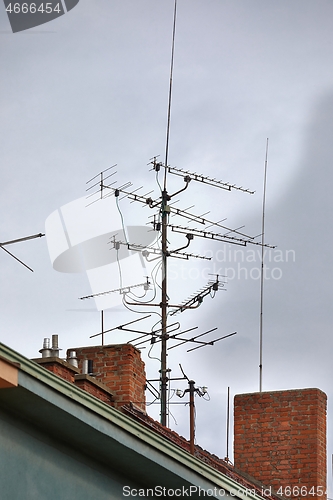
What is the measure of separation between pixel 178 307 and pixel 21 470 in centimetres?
1123

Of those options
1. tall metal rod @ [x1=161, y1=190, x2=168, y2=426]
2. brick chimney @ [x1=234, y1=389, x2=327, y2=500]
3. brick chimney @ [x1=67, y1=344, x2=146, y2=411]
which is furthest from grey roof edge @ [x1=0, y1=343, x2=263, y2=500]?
tall metal rod @ [x1=161, y1=190, x2=168, y2=426]

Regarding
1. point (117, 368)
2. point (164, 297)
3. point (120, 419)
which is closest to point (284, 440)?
point (117, 368)

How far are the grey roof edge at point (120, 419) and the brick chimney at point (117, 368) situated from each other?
435cm

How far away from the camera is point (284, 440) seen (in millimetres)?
16391

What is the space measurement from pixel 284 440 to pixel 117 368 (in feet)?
10.9

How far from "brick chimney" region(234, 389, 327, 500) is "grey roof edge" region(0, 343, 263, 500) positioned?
18.6 ft

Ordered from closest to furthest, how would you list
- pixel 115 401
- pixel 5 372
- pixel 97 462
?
pixel 5 372 < pixel 97 462 < pixel 115 401

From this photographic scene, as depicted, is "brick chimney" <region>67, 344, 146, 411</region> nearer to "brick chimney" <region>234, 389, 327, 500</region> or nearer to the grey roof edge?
"brick chimney" <region>234, 389, 327, 500</region>

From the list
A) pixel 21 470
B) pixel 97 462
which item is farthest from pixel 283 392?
pixel 21 470

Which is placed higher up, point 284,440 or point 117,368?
point 117,368

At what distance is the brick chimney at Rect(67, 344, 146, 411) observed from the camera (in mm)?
14688

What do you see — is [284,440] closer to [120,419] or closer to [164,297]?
[164,297]

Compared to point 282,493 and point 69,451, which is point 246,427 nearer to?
point 282,493

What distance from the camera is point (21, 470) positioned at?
8344 millimetres
